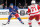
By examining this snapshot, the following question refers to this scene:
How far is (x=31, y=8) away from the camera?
186 inches

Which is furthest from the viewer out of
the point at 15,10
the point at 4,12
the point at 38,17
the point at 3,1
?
the point at 3,1

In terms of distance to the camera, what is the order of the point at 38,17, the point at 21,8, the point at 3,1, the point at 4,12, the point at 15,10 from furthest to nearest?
the point at 3,1, the point at 21,8, the point at 4,12, the point at 15,10, the point at 38,17

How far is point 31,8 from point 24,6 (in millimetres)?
4977

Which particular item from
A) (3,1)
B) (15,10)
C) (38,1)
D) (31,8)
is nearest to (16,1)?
(3,1)

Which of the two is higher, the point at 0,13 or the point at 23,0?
the point at 23,0

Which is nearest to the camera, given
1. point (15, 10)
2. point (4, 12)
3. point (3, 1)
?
point (15, 10)

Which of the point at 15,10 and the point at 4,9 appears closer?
the point at 15,10

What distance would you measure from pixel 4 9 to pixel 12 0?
141 centimetres

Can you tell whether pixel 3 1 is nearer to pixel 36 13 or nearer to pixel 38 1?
pixel 38 1

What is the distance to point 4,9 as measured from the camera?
8906 mm

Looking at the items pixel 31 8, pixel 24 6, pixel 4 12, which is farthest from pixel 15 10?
pixel 24 6

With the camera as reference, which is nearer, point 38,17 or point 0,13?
point 38,17

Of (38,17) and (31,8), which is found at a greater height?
(31,8)

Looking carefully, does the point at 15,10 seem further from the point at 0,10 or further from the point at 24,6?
the point at 24,6
